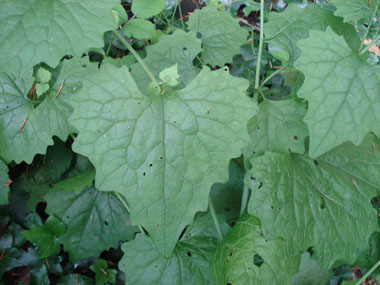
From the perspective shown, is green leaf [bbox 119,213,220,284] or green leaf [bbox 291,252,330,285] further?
green leaf [bbox 291,252,330,285]

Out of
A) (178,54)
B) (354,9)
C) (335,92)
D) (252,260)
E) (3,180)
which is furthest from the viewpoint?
(178,54)

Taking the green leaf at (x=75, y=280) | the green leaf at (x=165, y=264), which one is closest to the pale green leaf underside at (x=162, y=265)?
the green leaf at (x=165, y=264)

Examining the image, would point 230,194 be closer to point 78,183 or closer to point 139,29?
point 78,183

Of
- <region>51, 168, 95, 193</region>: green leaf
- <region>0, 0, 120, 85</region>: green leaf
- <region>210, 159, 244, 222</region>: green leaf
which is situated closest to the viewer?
<region>0, 0, 120, 85</region>: green leaf

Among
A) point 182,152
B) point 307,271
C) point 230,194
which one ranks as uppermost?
point 182,152

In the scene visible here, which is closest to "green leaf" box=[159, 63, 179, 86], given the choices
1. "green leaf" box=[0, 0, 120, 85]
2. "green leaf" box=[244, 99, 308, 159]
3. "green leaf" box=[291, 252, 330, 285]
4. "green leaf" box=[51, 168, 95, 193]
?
"green leaf" box=[0, 0, 120, 85]

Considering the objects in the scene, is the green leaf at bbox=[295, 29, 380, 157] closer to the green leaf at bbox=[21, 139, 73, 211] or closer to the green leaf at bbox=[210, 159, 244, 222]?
the green leaf at bbox=[210, 159, 244, 222]

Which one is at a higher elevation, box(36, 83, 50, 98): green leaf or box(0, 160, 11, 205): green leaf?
box(36, 83, 50, 98): green leaf

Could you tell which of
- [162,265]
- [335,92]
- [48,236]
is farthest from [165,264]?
[335,92]
